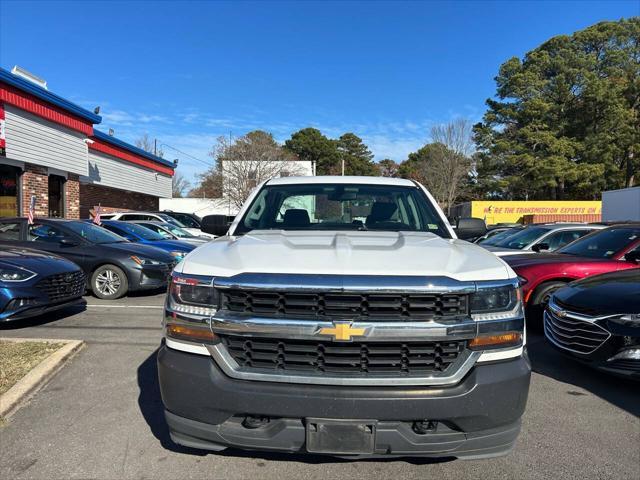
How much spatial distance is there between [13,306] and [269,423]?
4933 millimetres

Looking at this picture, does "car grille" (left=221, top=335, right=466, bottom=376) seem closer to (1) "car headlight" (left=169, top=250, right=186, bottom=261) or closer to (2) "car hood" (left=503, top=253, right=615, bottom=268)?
(2) "car hood" (left=503, top=253, right=615, bottom=268)

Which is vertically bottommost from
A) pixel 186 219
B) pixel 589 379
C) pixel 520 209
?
pixel 589 379

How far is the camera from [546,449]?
3246 mm

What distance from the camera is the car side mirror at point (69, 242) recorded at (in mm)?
8705

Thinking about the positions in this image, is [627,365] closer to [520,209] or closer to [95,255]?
[95,255]

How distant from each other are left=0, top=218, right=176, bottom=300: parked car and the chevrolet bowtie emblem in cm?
735

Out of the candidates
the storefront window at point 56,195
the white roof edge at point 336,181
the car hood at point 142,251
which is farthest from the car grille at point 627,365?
the storefront window at point 56,195

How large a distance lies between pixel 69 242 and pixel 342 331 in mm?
8024

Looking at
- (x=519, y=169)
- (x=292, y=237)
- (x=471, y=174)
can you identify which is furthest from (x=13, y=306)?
(x=471, y=174)

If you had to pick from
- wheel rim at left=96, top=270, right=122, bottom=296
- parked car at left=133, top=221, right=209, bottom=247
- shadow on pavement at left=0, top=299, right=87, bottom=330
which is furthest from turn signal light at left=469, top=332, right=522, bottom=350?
parked car at left=133, top=221, right=209, bottom=247

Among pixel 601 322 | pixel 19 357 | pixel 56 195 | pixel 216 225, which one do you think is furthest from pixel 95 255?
pixel 56 195

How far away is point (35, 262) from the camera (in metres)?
6.46

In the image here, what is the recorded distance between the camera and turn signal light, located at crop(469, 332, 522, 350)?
245cm

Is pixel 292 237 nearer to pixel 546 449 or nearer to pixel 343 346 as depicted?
pixel 343 346
